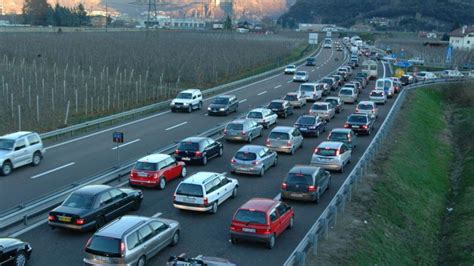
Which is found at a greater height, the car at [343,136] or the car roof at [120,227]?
the car roof at [120,227]

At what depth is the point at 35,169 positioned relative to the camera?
2592 centimetres

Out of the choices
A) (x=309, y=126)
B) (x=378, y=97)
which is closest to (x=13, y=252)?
(x=309, y=126)

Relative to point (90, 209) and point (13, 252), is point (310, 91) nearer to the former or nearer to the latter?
point (90, 209)

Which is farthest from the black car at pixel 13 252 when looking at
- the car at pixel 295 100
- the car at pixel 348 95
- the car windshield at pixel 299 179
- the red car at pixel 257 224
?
the car at pixel 348 95

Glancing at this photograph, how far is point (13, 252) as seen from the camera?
1463 cm

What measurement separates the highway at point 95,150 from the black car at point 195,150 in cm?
259

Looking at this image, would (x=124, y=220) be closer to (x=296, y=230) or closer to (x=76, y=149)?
(x=296, y=230)

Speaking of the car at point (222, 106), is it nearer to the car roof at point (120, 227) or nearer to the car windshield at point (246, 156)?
the car windshield at point (246, 156)

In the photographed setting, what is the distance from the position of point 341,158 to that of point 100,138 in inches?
550

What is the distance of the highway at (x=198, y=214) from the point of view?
16.7 m

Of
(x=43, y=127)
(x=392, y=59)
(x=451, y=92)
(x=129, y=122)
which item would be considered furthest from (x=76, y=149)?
(x=392, y=59)

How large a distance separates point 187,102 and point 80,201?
2471 cm

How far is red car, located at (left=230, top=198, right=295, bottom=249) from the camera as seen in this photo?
668 inches

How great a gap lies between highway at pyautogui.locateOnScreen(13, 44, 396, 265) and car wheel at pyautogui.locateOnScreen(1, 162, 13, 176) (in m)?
1.64
